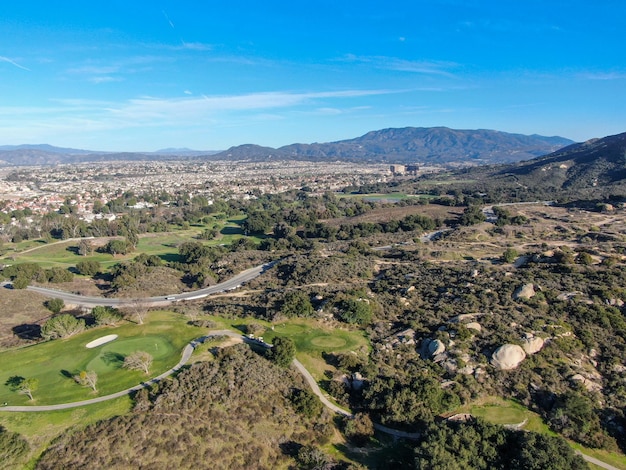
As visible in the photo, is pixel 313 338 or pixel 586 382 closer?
pixel 586 382

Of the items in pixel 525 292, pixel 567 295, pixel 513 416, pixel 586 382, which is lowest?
pixel 513 416

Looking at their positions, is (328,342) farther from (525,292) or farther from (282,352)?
(525,292)

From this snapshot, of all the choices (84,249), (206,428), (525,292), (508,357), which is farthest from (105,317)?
(84,249)

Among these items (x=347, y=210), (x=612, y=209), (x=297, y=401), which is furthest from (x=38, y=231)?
(x=612, y=209)

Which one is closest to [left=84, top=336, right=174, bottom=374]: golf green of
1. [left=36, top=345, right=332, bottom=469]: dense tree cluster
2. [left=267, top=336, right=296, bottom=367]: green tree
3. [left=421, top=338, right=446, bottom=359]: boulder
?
[left=36, top=345, right=332, bottom=469]: dense tree cluster

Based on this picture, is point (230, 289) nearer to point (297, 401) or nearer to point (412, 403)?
point (297, 401)

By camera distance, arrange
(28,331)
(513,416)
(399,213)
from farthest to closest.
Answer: (399,213) < (28,331) < (513,416)
